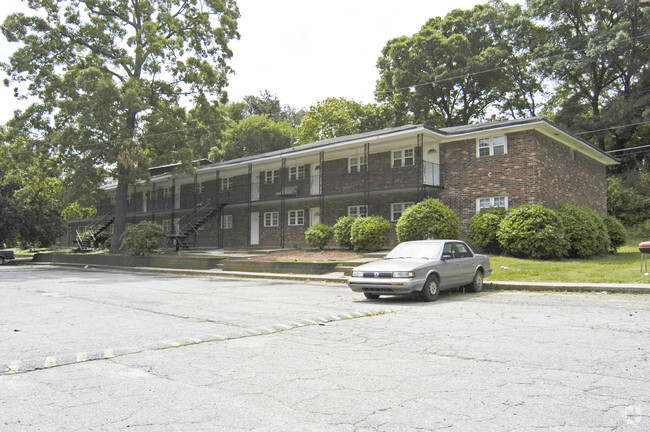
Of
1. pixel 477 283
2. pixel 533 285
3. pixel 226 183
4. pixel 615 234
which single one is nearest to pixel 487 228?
pixel 533 285

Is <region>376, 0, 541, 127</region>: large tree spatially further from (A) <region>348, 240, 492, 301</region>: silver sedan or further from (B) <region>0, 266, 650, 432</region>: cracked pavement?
(B) <region>0, 266, 650, 432</region>: cracked pavement

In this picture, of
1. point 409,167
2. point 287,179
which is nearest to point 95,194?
point 287,179

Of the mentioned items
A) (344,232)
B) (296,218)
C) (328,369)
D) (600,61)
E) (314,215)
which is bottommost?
(328,369)

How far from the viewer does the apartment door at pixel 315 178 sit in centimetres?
3022

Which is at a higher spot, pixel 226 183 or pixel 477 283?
pixel 226 183

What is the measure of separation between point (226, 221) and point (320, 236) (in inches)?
516

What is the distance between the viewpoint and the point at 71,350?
251 inches

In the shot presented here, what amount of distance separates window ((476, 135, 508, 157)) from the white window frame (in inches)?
485

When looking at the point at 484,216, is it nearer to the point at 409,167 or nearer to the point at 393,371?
the point at 409,167

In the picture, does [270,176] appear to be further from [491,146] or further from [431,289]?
[431,289]

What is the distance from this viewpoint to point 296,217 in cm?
3197

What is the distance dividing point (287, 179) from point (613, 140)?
28876mm

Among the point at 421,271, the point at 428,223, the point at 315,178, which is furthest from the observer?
the point at 315,178

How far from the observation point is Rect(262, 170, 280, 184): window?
33.8 metres
